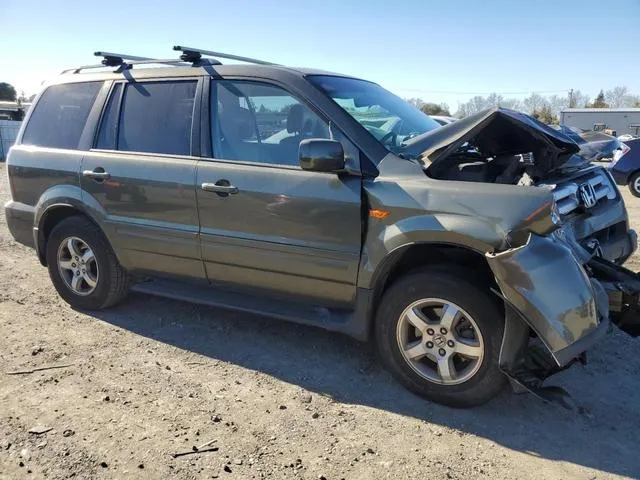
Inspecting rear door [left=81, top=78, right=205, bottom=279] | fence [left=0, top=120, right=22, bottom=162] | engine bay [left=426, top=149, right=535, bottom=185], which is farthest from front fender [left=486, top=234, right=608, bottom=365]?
fence [left=0, top=120, right=22, bottom=162]

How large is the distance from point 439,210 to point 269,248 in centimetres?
122

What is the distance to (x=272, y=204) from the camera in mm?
3650

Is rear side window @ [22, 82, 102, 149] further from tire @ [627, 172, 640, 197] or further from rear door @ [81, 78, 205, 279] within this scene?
tire @ [627, 172, 640, 197]

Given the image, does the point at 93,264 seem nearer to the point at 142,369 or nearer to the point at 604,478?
the point at 142,369

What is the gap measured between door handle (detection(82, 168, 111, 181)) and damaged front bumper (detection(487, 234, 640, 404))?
9.98 ft

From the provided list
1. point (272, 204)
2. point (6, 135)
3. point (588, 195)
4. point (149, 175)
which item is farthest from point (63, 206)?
point (6, 135)

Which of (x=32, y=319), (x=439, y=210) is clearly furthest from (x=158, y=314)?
(x=439, y=210)

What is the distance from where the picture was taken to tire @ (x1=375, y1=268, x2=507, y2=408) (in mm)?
3115

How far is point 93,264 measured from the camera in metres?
4.77

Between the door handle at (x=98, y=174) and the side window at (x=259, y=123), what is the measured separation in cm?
103

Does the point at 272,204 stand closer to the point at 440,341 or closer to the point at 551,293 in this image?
the point at 440,341

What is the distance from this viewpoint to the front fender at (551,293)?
283 cm

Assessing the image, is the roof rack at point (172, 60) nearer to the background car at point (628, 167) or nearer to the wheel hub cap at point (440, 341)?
the wheel hub cap at point (440, 341)

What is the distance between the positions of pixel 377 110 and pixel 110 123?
221 cm
